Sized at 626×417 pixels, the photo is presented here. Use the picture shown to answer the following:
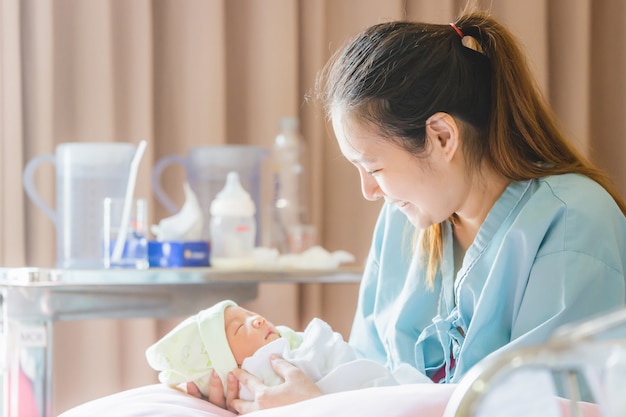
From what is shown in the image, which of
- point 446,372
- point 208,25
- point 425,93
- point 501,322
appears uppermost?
point 208,25

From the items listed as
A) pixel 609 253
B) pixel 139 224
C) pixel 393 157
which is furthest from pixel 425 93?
pixel 139 224

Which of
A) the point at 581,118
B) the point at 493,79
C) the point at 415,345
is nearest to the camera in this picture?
the point at 493,79

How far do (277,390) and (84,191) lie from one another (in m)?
0.89

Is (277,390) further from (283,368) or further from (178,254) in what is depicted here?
(178,254)

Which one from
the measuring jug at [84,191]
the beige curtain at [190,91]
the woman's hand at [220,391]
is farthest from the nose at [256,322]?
the beige curtain at [190,91]

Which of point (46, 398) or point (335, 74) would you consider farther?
point (46, 398)

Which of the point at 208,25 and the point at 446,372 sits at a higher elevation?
the point at 208,25

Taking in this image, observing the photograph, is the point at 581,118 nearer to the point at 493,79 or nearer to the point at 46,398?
the point at 493,79

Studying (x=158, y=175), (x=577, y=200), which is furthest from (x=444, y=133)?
(x=158, y=175)

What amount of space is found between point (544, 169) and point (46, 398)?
996 mm

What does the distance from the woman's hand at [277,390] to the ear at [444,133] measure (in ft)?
1.37

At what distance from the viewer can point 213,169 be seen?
215 cm

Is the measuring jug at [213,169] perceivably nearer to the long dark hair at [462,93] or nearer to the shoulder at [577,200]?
the long dark hair at [462,93]

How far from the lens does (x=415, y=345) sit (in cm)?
154
